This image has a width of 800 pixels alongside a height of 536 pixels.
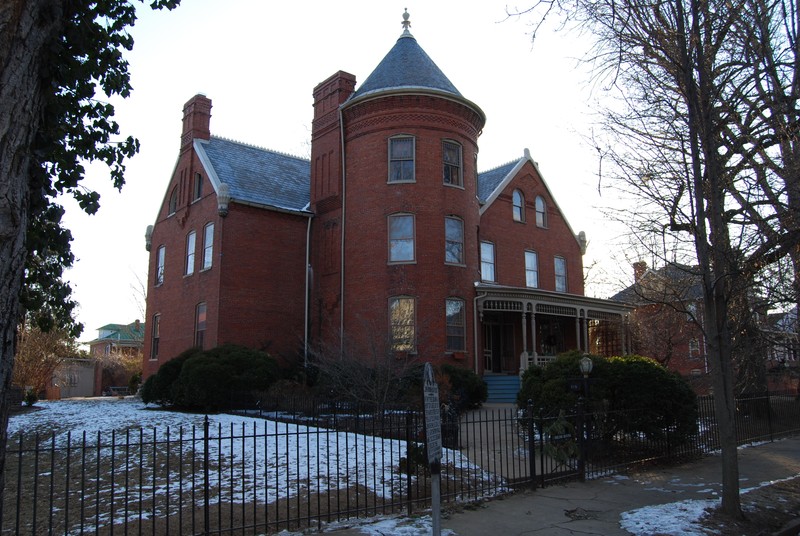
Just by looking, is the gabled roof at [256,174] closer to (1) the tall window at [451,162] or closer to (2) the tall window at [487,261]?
(1) the tall window at [451,162]

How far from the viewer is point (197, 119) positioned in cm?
2808

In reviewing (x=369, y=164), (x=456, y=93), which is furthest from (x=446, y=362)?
(x=456, y=93)

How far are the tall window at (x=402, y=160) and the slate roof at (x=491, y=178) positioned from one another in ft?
22.9

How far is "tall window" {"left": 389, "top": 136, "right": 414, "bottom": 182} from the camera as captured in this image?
2350 centimetres

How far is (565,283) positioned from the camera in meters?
32.6

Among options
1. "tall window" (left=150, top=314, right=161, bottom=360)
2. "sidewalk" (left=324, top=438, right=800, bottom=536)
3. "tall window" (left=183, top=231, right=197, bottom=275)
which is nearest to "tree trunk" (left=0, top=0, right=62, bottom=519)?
"sidewalk" (left=324, top=438, right=800, bottom=536)

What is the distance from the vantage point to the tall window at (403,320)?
21605 millimetres

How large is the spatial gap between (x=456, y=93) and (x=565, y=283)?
13034 millimetres

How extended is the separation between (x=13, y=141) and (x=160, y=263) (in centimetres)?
2703

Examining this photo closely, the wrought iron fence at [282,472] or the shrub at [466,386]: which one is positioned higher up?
the shrub at [466,386]

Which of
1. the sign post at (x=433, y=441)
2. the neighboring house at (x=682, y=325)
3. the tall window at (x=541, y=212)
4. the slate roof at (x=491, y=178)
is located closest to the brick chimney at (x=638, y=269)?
the neighboring house at (x=682, y=325)

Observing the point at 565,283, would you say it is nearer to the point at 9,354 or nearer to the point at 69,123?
the point at 69,123

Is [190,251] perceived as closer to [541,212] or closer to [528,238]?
[528,238]

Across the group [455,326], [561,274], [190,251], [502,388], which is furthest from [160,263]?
[561,274]
